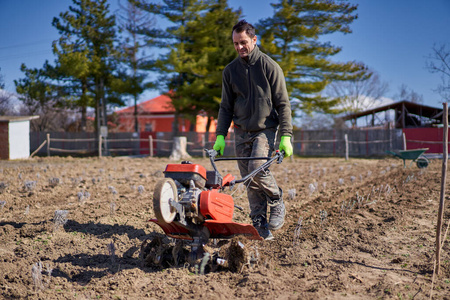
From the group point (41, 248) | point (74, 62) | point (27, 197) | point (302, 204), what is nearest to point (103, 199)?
point (27, 197)

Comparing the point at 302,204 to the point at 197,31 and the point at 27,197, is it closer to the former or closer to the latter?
the point at 27,197

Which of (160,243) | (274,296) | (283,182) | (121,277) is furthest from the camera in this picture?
(283,182)

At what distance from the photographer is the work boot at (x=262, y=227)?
421 cm

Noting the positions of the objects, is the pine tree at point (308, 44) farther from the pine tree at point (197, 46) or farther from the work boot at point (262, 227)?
the work boot at point (262, 227)

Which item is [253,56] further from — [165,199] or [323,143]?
[323,143]

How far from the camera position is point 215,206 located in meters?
3.23

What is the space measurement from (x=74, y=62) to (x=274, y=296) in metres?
26.4

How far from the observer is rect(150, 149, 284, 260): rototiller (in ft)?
10.0

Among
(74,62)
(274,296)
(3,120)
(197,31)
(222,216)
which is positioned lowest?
(274,296)

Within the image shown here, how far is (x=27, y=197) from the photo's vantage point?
22.5ft

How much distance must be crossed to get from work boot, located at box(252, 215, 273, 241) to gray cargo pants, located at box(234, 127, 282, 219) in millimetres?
49

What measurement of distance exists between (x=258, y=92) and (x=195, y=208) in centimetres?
146

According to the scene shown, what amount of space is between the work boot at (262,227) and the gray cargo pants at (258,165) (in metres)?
0.05

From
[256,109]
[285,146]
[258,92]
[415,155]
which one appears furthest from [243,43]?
[415,155]
